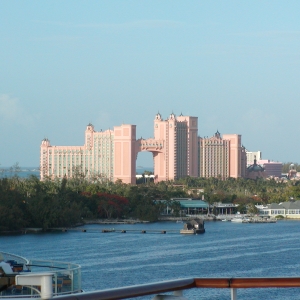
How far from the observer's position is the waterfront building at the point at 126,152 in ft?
207

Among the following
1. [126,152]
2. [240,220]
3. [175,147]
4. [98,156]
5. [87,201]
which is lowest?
[240,220]

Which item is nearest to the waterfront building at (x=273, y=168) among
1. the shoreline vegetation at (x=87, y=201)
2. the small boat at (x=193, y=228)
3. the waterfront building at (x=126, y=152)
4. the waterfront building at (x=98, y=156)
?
the waterfront building at (x=126, y=152)

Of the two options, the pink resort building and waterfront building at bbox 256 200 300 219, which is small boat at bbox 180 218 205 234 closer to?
waterfront building at bbox 256 200 300 219

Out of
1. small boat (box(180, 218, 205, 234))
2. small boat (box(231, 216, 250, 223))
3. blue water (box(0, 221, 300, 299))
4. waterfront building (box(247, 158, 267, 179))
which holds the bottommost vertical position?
blue water (box(0, 221, 300, 299))

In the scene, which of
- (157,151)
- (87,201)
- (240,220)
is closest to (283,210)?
(240,220)

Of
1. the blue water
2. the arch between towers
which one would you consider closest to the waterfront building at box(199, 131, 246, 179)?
the arch between towers

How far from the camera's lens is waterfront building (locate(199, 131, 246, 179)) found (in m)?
69.1

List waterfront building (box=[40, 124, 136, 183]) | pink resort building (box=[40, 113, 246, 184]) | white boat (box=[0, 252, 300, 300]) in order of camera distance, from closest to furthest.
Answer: white boat (box=[0, 252, 300, 300]) < waterfront building (box=[40, 124, 136, 183]) < pink resort building (box=[40, 113, 246, 184])

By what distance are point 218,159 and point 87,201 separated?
3319 centimetres

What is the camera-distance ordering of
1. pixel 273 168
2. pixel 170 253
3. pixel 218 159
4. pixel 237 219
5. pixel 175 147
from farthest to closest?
pixel 273 168 < pixel 218 159 < pixel 175 147 < pixel 237 219 < pixel 170 253

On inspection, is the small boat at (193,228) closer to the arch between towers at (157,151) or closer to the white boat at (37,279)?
the white boat at (37,279)

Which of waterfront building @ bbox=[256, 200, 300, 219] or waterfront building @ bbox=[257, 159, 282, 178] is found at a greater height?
waterfront building @ bbox=[257, 159, 282, 178]

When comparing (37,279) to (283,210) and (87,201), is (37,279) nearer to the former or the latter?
(87,201)

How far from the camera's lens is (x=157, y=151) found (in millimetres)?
65750
